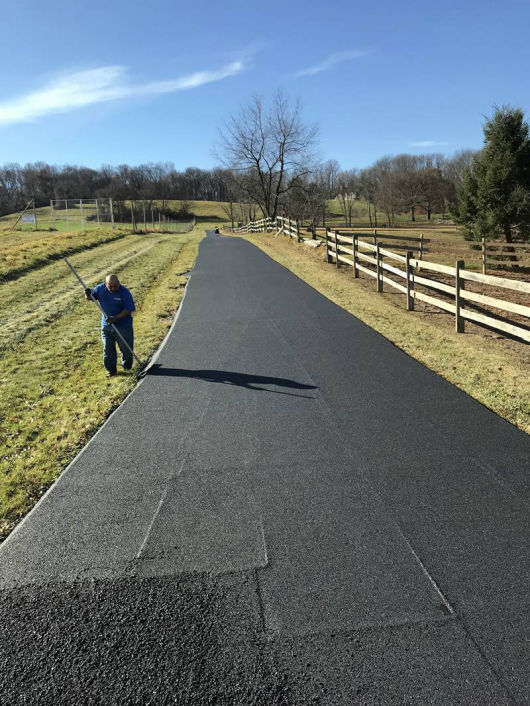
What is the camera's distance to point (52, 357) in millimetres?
9797

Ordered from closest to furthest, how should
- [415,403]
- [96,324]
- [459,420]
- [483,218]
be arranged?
[459,420] → [415,403] → [96,324] → [483,218]

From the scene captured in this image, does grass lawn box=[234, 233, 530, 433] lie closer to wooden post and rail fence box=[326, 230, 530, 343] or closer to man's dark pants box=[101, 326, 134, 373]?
wooden post and rail fence box=[326, 230, 530, 343]

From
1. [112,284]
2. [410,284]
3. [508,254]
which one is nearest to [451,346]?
[410,284]

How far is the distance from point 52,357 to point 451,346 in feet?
24.6

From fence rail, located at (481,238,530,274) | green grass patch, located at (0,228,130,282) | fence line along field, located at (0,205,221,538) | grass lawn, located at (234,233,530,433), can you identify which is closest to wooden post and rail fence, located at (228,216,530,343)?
fence rail, located at (481,238,530,274)

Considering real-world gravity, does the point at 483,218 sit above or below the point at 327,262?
above

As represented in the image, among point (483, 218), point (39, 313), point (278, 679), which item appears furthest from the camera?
point (483, 218)

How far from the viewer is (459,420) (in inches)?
231

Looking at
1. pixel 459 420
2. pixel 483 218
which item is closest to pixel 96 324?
pixel 459 420

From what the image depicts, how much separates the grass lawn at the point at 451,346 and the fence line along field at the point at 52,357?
4656 mm

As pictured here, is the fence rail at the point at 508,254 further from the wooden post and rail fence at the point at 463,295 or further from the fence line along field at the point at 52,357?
the fence line along field at the point at 52,357

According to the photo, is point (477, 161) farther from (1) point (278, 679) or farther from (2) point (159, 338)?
(1) point (278, 679)

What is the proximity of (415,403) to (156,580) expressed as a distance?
4.10 m

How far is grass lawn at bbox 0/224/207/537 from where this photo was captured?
17.4ft
